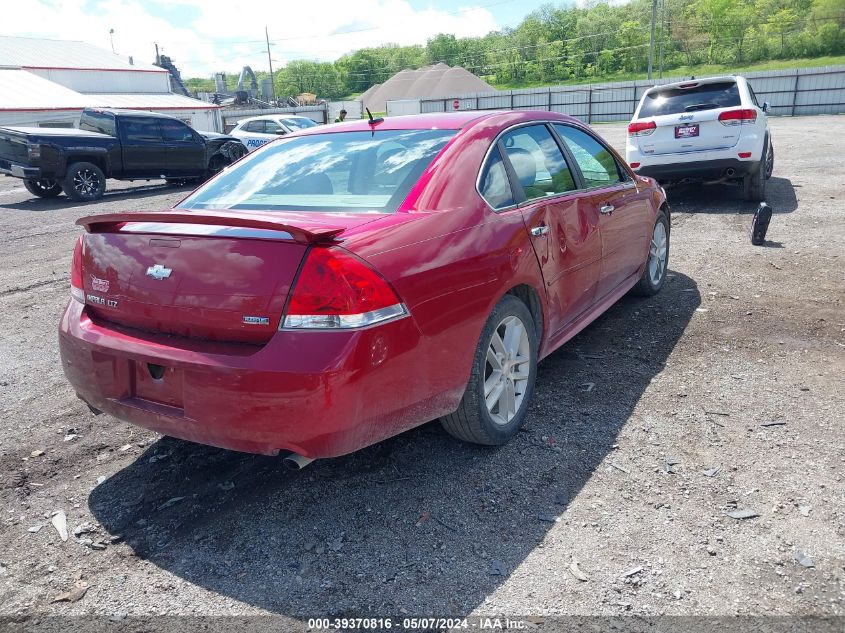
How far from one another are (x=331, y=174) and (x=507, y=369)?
4.42 feet

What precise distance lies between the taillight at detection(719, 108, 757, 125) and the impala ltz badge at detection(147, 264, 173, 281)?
→ 8524 mm

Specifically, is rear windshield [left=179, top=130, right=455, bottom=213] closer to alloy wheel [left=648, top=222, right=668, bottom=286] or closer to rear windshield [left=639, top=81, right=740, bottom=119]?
alloy wheel [left=648, top=222, right=668, bottom=286]

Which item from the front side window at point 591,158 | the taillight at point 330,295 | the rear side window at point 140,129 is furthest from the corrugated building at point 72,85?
the taillight at point 330,295

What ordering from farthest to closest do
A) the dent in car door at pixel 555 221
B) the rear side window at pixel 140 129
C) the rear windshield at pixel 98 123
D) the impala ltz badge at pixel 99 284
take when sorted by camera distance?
the rear side window at pixel 140 129
the rear windshield at pixel 98 123
the dent in car door at pixel 555 221
the impala ltz badge at pixel 99 284

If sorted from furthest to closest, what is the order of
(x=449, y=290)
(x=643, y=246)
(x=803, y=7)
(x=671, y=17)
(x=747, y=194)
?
(x=671, y=17) → (x=803, y=7) → (x=747, y=194) → (x=643, y=246) → (x=449, y=290)

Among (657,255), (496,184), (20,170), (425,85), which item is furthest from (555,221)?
(425,85)

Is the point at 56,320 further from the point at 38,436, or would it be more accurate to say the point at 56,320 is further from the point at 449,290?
the point at 449,290

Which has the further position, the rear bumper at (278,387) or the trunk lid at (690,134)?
the trunk lid at (690,134)

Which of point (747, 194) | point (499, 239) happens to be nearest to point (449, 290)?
point (499, 239)

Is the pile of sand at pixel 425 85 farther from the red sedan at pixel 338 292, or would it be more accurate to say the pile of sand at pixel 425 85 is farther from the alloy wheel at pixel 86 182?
the red sedan at pixel 338 292

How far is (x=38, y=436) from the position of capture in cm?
366

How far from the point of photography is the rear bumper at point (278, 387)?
8.09 ft

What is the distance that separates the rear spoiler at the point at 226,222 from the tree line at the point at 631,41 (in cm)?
7377

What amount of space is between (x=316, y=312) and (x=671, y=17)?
114 meters
